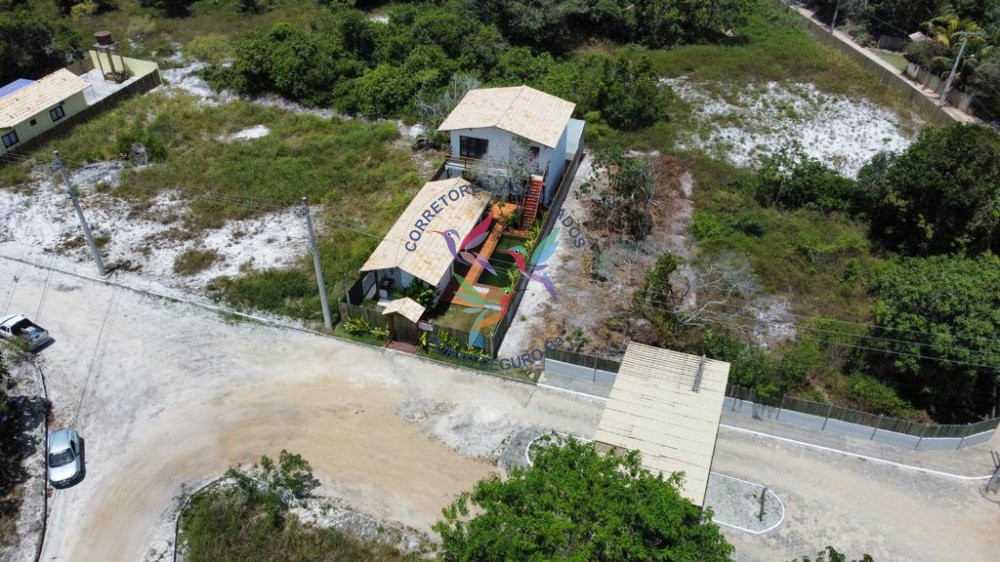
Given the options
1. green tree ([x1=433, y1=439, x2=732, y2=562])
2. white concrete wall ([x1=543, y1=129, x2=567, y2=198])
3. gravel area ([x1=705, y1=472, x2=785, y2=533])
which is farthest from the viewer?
white concrete wall ([x1=543, y1=129, x2=567, y2=198])

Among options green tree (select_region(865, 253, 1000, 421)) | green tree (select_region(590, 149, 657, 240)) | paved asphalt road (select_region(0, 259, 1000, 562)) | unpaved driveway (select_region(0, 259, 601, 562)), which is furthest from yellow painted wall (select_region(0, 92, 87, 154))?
green tree (select_region(865, 253, 1000, 421))

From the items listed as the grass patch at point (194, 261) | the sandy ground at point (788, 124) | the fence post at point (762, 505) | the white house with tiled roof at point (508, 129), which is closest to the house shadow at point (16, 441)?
the grass patch at point (194, 261)

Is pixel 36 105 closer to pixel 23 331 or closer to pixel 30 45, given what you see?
pixel 30 45

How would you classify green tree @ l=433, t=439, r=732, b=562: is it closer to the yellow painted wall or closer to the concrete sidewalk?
the concrete sidewalk

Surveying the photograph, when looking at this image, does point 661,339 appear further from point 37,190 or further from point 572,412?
point 37,190

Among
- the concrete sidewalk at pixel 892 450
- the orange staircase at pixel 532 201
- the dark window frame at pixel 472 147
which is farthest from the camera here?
the dark window frame at pixel 472 147

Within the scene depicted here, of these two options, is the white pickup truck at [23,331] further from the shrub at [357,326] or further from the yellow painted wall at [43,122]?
the yellow painted wall at [43,122]
